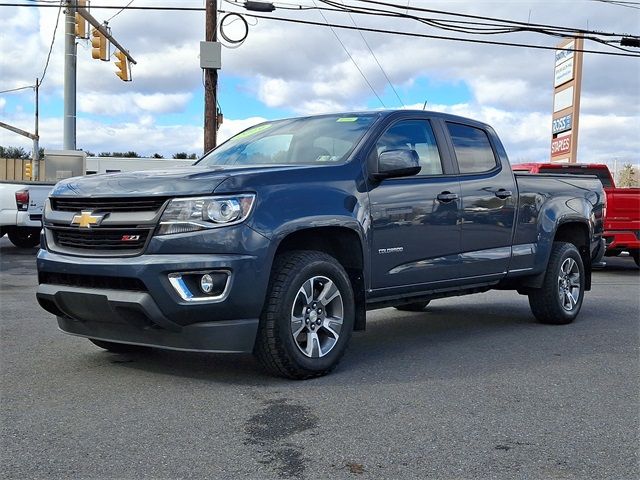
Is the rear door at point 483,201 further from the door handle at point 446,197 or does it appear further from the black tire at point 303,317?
the black tire at point 303,317

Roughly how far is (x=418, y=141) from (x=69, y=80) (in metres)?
18.8

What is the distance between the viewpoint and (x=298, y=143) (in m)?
6.08

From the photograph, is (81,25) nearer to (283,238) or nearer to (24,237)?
(24,237)

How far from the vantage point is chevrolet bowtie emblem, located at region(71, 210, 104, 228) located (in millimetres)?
4863

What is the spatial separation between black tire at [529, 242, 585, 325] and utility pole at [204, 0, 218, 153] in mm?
11965

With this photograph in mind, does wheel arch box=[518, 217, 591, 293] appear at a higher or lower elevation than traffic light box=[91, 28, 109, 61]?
lower

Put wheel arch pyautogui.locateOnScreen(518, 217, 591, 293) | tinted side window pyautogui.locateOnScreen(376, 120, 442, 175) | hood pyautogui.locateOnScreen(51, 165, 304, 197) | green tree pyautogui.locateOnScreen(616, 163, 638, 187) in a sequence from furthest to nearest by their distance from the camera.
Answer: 1. green tree pyautogui.locateOnScreen(616, 163, 638, 187)
2. wheel arch pyautogui.locateOnScreen(518, 217, 591, 293)
3. tinted side window pyautogui.locateOnScreen(376, 120, 442, 175)
4. hood pyautogui.locateOnScreen(51, 165, 304, 197)

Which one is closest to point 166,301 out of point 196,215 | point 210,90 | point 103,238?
point 196,215

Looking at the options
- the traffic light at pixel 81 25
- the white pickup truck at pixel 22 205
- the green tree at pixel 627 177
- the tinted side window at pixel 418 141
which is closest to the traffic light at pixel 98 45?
the traffic light at pixel 81 25

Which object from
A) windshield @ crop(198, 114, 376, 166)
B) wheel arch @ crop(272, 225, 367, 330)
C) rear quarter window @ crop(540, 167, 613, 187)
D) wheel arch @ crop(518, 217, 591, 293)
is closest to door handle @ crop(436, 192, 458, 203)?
windshield @ crop(198, 114, 376, 166)

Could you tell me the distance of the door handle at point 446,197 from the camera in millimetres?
6130

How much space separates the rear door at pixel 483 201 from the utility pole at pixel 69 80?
716 inches

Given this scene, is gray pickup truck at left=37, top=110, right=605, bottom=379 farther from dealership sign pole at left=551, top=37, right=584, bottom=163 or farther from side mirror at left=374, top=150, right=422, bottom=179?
dealership sign pole at left=551, top=37, right=584, bottom=163

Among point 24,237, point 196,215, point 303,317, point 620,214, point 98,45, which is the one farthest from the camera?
point 98,45
